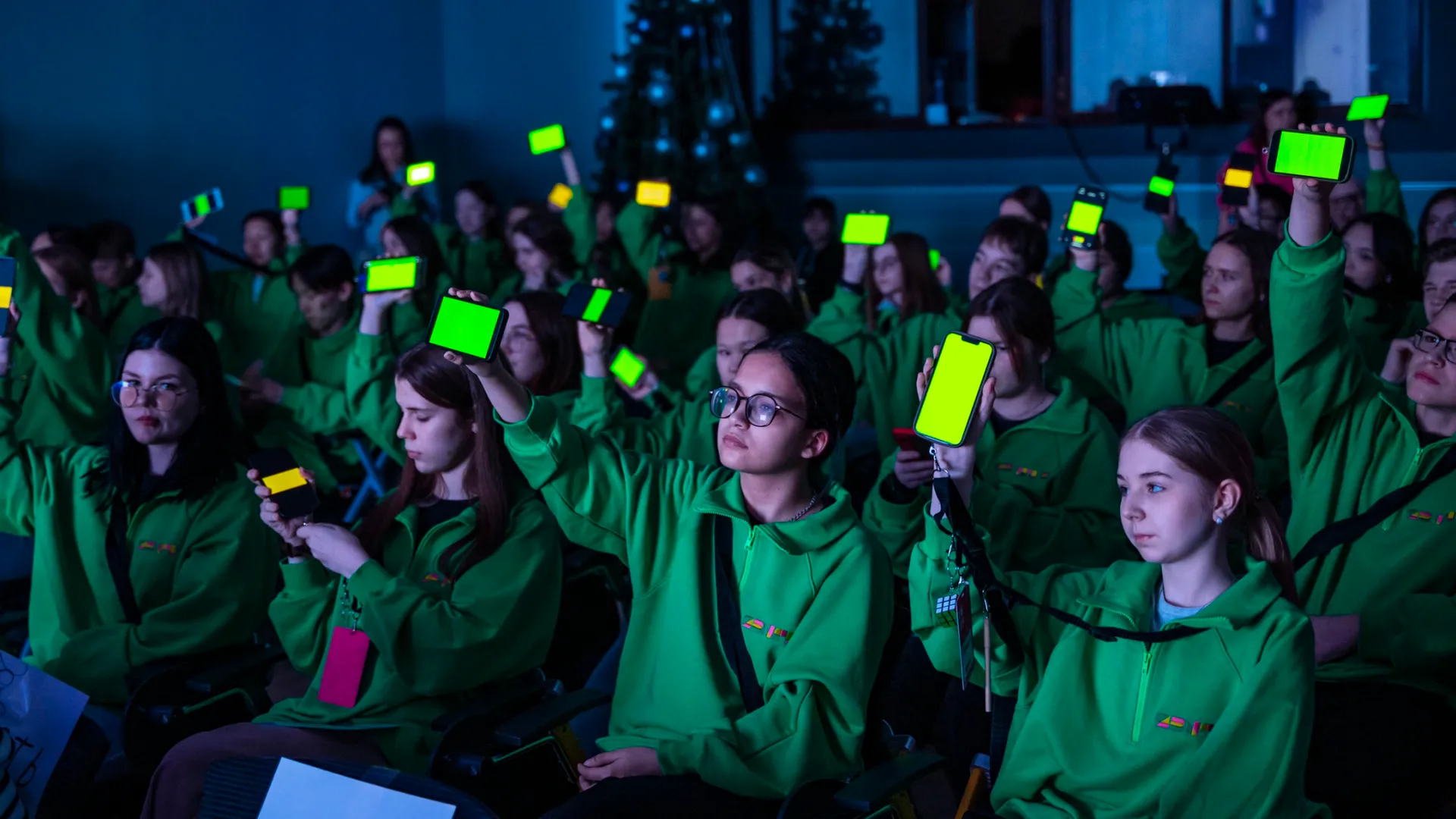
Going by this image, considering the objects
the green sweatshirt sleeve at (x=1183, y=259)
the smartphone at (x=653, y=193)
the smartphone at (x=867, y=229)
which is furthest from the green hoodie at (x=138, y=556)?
the green sweatshirt sleeve at (x=1183, y=259)

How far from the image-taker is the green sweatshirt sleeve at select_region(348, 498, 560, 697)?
236 cm

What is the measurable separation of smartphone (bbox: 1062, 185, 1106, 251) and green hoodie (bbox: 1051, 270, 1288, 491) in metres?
0.10

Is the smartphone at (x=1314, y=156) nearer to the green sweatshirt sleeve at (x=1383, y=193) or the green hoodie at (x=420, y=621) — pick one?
the green hoodie at (x=420, y=621)

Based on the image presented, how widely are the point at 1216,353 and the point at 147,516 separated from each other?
2.73m

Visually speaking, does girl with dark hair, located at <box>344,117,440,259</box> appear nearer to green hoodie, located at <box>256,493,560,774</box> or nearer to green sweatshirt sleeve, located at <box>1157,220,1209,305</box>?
green sweatshirt sleeve, located at <box>1157,220,1209,305</box>

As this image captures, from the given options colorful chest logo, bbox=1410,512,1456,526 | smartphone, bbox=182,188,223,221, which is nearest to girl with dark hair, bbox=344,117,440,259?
smartphone, bbox=182,188,223,221

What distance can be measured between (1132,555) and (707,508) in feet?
4.01

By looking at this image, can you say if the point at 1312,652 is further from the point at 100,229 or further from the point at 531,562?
the point at 100,229

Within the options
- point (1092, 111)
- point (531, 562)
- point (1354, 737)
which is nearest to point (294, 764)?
point (531, 562)

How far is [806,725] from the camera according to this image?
81.5 inches

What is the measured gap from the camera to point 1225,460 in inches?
77.4

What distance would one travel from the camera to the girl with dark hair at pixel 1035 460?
9.44 ft

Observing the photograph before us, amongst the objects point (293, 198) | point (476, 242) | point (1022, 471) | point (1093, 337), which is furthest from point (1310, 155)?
point (476, 242)

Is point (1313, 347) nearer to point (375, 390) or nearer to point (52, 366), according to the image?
point (375, 390)
